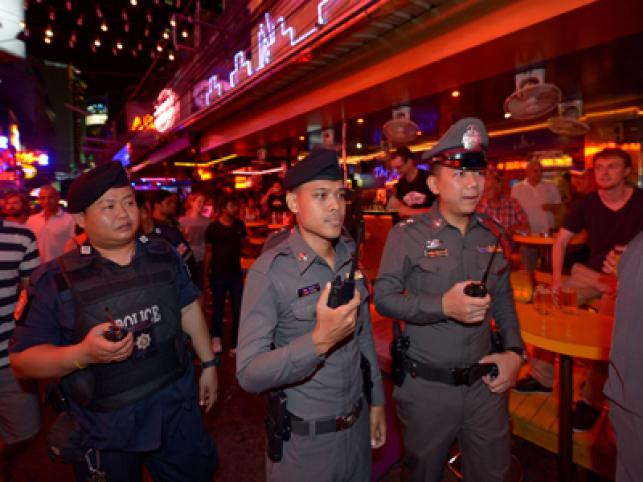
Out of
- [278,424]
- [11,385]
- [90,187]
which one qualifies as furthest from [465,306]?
[11,385]

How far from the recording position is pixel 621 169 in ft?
10.7

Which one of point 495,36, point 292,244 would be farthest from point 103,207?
point 495,36

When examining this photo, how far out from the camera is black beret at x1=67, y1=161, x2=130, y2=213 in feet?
6.39

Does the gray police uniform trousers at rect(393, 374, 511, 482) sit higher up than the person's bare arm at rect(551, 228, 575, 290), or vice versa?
the person's bare arm at rect(551, 228, 575, 290)

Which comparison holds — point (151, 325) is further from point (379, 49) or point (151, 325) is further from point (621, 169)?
point (379, 49)

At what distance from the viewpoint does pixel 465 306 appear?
177 centimetres

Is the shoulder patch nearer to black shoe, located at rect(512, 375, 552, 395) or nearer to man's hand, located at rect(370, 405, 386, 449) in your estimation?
man's hand, located at rect(370, 405, 386, 449)

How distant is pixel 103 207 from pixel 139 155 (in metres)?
20.4

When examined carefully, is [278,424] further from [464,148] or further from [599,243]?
[599,243]

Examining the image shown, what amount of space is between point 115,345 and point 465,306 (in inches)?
63.9

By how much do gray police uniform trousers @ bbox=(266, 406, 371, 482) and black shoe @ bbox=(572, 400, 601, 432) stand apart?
2253 millimetres

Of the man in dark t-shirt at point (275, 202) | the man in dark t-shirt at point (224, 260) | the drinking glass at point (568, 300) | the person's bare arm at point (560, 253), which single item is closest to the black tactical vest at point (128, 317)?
the drinking glass at point (568, 300)

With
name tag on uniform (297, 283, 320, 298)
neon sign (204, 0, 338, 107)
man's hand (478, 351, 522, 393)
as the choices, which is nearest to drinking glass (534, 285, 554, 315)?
man's hand (478, 351, 522, 393)

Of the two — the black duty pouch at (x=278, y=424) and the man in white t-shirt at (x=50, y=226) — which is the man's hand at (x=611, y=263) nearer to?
the black duty pouch at (x=278, y=424)
